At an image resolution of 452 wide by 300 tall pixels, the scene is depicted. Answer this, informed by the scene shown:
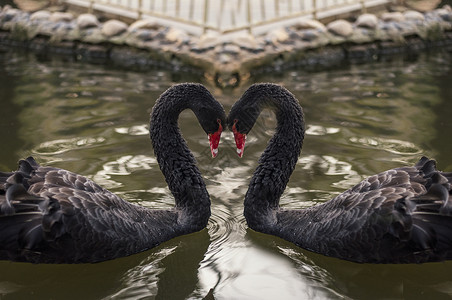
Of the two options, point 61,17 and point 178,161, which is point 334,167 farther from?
point 61,17

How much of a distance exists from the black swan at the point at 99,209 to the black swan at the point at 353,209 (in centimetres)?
35

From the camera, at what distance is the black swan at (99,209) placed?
13.4 ft

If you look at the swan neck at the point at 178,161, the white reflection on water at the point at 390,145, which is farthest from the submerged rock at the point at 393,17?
the swan neck at the point at 178,161

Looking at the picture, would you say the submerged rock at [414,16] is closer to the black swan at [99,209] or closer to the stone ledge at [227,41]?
the stone ledge at [227,41]

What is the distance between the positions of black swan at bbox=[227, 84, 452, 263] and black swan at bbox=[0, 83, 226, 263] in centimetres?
35

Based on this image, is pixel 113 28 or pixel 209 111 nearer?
pixel 209 111

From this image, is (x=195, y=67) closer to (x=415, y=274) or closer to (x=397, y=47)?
(x=397, y=47)

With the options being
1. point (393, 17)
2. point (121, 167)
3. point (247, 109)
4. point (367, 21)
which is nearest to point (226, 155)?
point (121, 167)

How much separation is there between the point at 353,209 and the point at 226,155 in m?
2.38

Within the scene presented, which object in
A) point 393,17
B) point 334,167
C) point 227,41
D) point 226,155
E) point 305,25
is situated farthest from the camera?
point 393,17

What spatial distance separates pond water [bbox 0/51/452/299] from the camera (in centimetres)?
429

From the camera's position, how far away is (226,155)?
21.5ft

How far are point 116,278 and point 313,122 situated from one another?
11.8 feet

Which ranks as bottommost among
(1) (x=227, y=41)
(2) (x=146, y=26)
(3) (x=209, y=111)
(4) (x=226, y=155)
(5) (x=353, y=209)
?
(4) (x=226, y=155)
